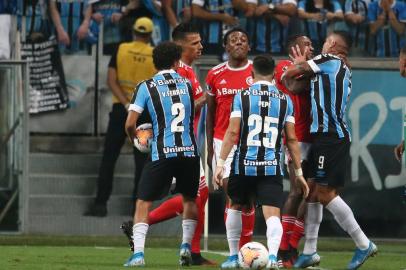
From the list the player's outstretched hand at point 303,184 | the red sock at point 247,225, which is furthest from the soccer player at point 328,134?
the player's outstretched hand at point 303,184

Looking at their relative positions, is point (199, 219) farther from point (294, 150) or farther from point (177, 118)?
point (294, 150)

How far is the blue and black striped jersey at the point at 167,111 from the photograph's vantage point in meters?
15.0

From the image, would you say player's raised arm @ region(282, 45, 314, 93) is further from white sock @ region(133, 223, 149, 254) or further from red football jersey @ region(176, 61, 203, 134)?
white sock @ region(133, 223, 149, 254)

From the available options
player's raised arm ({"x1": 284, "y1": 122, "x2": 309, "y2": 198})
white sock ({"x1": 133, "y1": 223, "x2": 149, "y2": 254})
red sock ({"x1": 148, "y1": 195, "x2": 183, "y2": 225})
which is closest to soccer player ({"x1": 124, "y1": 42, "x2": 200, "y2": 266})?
white sock ({"x1": 133, "y1": 223, "x2": 149, "y2": 254})

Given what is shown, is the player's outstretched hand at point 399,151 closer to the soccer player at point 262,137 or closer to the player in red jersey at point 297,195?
the player in red jersey at point 297,195

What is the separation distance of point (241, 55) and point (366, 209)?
434cm

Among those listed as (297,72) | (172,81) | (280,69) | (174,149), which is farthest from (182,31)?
(174,149)

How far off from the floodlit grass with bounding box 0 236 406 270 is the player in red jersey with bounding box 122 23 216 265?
39 cm

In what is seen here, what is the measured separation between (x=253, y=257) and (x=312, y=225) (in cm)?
196

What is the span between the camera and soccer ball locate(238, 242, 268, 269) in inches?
546

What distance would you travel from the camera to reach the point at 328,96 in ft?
50.6

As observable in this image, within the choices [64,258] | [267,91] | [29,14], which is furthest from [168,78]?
[29,14]

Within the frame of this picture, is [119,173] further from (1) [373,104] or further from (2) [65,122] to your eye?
(1) [373,104]

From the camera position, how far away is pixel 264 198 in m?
14.2
